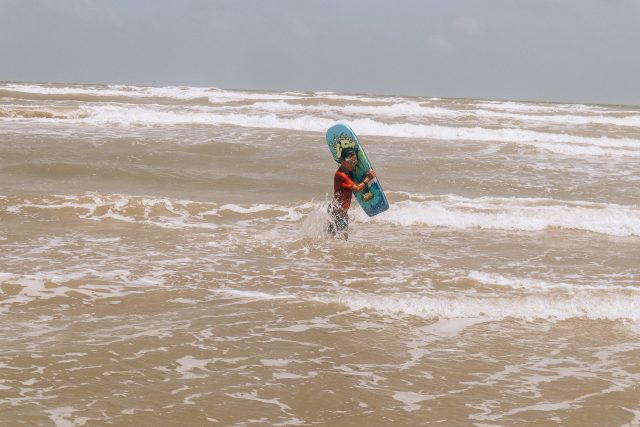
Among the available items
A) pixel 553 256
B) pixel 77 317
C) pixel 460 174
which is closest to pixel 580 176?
pixel 460 174

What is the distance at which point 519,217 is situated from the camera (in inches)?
435

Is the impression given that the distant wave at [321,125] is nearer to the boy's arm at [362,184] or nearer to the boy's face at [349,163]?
the boy's face at [349,163]

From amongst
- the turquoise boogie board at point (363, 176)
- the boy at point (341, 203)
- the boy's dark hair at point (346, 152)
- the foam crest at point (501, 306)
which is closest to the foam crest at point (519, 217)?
the turquoise boogie board at point (363, 176)

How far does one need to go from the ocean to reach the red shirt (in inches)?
12.2

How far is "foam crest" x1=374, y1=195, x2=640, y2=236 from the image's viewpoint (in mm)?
10734

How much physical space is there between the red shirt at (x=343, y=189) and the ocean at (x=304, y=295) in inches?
12.2

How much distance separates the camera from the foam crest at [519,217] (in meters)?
10.7

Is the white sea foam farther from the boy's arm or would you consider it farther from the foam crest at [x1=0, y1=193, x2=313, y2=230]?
the boy's arm

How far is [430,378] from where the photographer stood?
486 cm

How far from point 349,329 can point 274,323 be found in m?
0.59

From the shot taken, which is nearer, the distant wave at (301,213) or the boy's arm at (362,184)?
the boy's arm at (362,184)

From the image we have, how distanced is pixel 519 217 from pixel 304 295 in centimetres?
523

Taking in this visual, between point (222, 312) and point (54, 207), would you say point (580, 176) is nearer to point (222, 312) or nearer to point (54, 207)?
point (54, 207)

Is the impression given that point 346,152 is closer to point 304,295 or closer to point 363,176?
point 363,176
